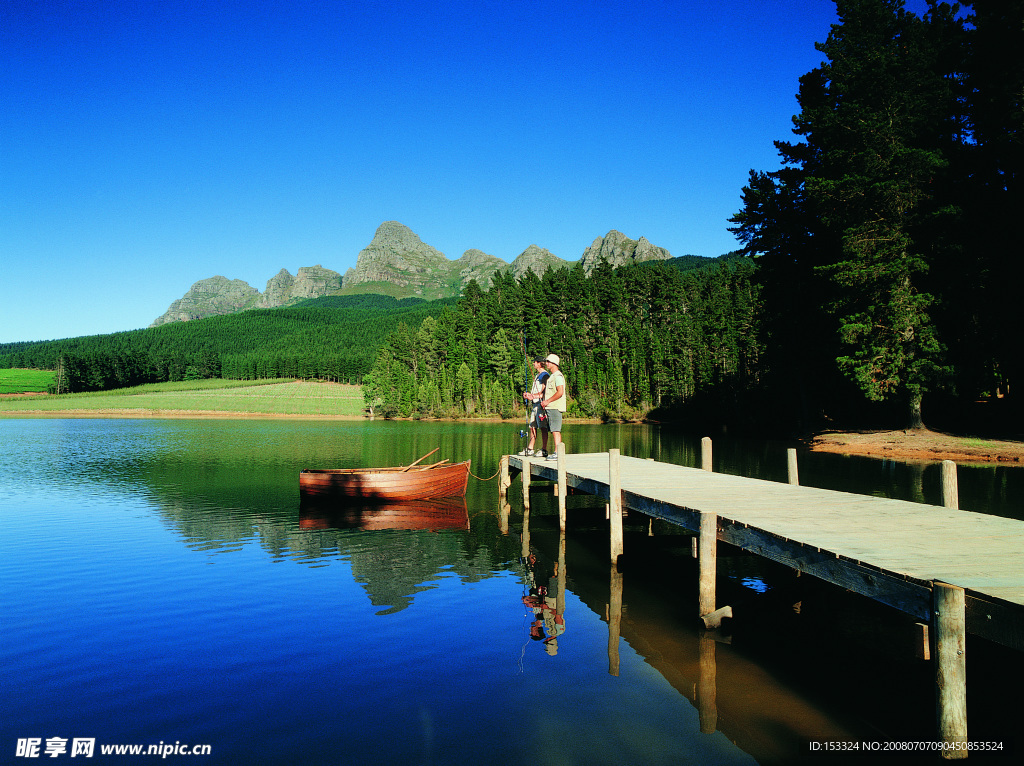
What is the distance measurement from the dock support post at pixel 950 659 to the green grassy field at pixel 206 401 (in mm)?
91117

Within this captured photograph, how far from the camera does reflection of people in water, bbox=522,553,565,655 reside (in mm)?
8922

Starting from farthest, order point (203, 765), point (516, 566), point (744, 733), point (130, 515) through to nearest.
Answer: point (130, 515) → point (516, 566) → point (744, 733) → point (203, 765)

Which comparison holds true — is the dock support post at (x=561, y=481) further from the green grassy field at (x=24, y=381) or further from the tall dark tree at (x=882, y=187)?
the green grassy field at (x=24, y=381)

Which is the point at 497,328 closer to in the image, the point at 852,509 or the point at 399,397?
the point at 399,397

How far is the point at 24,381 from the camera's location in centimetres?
13238

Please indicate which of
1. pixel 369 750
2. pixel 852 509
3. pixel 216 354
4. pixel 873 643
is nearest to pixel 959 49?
pixel 852 509

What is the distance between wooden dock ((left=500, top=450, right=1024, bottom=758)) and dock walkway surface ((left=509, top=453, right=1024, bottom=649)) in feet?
0.04

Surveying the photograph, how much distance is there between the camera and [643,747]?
599 cm

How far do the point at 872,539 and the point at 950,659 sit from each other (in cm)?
290

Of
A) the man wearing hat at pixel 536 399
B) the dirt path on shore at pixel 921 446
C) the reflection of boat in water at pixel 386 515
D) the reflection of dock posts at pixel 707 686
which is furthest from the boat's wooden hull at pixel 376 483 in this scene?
the dirt path on shore at pixel 921 446

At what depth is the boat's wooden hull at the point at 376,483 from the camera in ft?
64.0

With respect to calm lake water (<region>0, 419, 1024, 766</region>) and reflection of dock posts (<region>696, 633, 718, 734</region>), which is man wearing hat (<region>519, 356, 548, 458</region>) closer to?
calm lake water (<region>0, 419, 1024, 766</region>)

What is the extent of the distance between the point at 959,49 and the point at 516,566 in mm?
36539

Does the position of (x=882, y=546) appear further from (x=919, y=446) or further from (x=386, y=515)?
(x=919, y=446)
